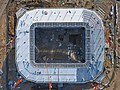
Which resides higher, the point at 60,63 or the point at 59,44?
the point at 59,44

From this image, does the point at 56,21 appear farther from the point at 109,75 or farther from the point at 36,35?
the point at 109,75

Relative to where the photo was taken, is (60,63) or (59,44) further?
(59,44)

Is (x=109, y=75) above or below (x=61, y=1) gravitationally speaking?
below

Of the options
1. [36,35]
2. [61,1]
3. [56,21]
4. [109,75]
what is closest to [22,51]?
[36,35]

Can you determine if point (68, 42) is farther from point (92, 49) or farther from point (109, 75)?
point (109, 75)

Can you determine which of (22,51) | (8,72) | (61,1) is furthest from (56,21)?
(8,72)

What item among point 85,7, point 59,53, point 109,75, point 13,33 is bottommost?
point 109,75
